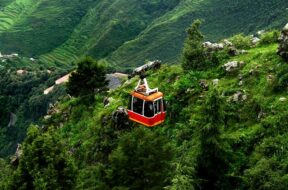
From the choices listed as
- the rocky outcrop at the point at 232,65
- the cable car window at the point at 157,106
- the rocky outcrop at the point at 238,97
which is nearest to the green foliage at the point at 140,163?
the cable car window at the point at 157,106

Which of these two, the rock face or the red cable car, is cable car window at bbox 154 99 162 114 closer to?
the red cable car

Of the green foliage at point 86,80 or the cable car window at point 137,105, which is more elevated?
the cable car window at point 137,105

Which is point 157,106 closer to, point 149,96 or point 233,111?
point 149,96

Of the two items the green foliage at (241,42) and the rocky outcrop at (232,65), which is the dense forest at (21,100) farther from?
the rocky outcrop at (232,65)

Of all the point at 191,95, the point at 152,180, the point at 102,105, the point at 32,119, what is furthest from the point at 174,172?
the point at 32,119

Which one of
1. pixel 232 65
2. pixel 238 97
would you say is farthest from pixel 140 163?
pixel 232 65

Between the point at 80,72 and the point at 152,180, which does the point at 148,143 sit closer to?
the point at 152,180

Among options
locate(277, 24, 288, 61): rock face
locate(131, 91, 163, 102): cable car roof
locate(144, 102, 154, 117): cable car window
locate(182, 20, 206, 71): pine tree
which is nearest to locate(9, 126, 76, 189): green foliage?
locate(144, 102, 154, 117): cable car window
